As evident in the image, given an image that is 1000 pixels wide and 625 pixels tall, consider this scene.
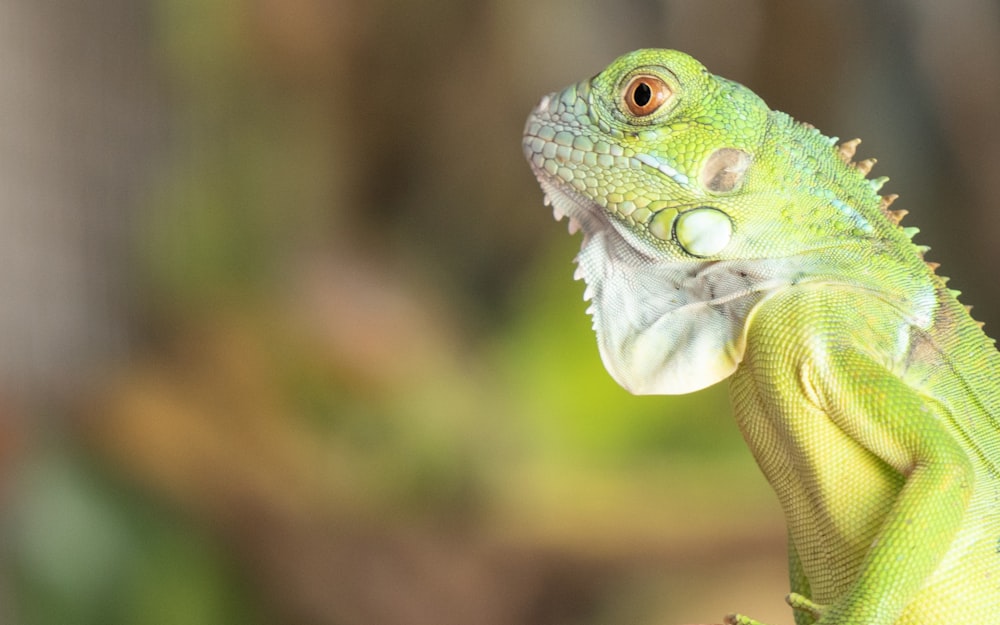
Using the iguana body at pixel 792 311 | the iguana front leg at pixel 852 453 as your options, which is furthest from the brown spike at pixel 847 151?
the iguana front leg at pixel 852 453

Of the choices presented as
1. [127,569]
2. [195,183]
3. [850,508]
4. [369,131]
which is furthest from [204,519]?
[850,508]

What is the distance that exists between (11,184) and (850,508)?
3502 millimetres

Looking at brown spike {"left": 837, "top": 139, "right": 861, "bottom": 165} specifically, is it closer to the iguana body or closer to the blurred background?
the iguana body

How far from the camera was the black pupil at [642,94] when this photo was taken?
1.29m

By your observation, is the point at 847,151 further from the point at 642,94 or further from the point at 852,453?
the point at 852,453

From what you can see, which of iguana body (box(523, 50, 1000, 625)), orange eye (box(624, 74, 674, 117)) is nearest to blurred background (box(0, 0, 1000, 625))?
iguana body (box(523, 50, 1000, 625))

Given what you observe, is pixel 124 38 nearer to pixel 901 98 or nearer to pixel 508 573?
pixel 508 573

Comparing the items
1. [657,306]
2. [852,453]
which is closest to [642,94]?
[657,306]

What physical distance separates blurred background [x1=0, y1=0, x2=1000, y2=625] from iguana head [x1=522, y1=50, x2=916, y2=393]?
2.28 m

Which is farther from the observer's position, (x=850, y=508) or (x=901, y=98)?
(x=901, y=98)

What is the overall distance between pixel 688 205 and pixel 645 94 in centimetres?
16

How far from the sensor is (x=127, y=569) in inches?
142

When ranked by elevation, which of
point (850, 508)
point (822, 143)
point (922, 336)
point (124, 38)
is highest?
point (124, 38)

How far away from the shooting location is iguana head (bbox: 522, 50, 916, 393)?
127cm
